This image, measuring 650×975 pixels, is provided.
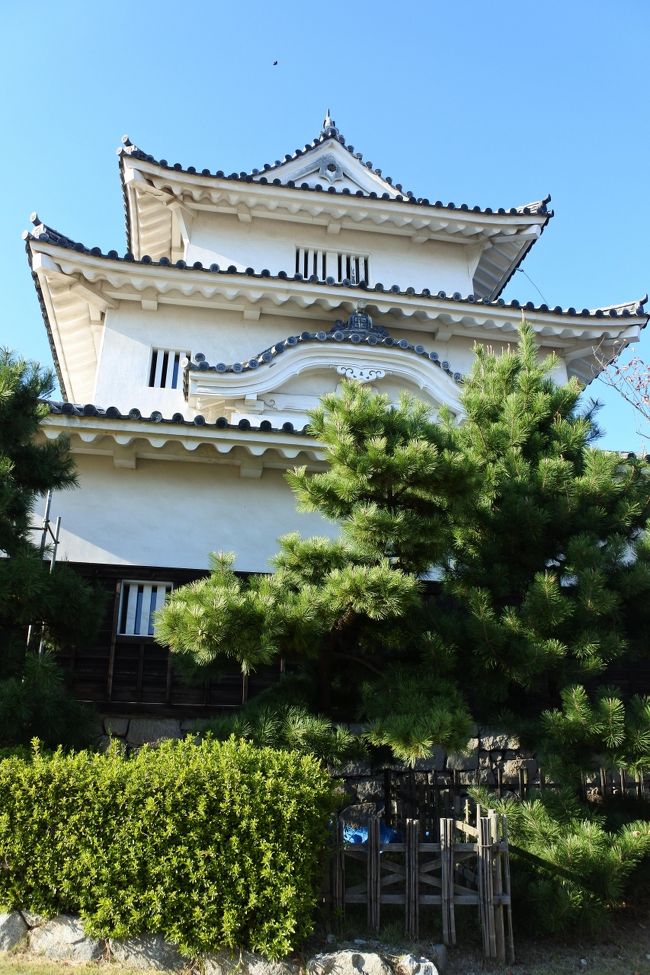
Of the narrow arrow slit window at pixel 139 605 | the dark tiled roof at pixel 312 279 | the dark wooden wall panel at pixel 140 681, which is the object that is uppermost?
the dark tiled roof at pixel 312 279

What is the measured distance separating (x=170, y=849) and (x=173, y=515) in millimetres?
5110

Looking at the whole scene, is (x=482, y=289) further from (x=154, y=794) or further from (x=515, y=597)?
(x=154, y=794)

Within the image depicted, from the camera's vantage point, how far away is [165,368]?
482 inches

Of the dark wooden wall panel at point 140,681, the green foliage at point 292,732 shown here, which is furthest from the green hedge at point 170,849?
the dark wooden wall panel at point 140,681

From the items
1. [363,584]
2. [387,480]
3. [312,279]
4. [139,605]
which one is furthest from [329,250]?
[363,584]

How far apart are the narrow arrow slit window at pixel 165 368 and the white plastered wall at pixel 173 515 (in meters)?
2.77

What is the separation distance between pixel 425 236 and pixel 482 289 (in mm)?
2206

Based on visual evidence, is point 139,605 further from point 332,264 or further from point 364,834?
point 332,264

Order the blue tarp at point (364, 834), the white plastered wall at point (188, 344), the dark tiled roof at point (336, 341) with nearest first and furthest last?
the blue tarp at point (364, 834), the dark tiled roof at point (336, 341), the white plastered wall at point (188, 344)

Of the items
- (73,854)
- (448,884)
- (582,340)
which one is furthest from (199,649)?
(582,340)

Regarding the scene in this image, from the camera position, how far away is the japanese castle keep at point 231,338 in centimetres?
901

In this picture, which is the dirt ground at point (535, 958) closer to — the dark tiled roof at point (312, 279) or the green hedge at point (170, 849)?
the green hedge at point (170, 849)

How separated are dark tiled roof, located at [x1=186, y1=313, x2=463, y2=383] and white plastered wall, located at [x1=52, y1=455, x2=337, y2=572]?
174 centimetres

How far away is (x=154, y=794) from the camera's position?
16.5ft
